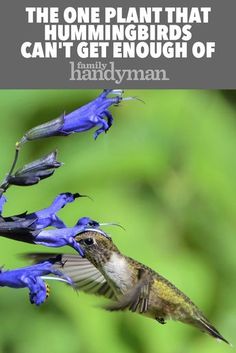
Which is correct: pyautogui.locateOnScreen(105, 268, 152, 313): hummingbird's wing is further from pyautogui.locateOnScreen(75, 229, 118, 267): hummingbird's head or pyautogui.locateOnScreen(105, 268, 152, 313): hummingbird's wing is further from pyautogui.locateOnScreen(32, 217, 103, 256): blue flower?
pyautogui.locateOnScreen(32, 217, 103, 256): blue flower

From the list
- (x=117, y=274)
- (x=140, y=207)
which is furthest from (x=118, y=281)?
(x=140, y=207)

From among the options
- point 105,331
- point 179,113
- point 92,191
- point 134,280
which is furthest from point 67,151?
point 134,280

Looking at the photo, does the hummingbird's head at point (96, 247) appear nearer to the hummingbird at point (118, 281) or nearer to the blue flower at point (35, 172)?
the hummingbird at point (118, 281)

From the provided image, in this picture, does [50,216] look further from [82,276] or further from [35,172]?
[82,276]

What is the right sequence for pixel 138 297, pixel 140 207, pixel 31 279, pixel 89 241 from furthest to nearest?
pixel 140 207, pixel 138 297, pixel 89 241, pixel 31 279

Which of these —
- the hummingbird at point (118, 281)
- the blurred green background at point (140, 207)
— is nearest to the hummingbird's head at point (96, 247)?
the hummingbird at point (118, 281)

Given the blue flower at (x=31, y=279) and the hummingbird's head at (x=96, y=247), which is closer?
the blue flower at (x=31, y=279)
